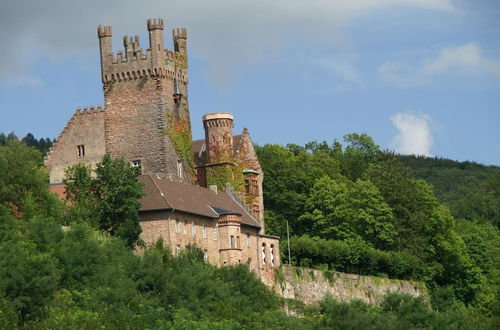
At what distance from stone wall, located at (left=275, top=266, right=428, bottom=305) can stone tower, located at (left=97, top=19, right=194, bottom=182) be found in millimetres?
9301

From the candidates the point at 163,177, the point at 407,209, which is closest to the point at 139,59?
the point at 163,177

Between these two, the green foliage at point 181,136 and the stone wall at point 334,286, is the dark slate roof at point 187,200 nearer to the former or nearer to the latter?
the green foliage at point 181,136

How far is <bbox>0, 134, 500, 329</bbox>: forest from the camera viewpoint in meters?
71.1

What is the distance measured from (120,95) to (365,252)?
21.0 metres

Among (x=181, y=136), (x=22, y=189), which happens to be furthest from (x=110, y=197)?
(x=181, y=136)

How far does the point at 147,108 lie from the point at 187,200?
10.1 meters

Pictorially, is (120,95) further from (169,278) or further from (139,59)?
(169,278)

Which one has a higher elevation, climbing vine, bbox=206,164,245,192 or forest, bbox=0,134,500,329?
climbing vine, bbox=206,164,245,192

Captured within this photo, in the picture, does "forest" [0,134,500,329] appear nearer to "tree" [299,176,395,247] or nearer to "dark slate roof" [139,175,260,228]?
"tree" [299,176,395,247]

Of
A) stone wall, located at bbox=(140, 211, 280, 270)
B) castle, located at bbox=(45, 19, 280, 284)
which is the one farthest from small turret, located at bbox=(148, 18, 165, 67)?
stone wall, located at bbox=(140, 211, 280, 270)

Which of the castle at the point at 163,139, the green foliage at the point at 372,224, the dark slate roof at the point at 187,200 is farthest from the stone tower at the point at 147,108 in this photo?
the green foliage at the point at 372,224

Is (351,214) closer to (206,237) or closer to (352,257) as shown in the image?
(352,257)

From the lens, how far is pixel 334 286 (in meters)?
98.9

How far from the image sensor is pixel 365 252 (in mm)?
105312
